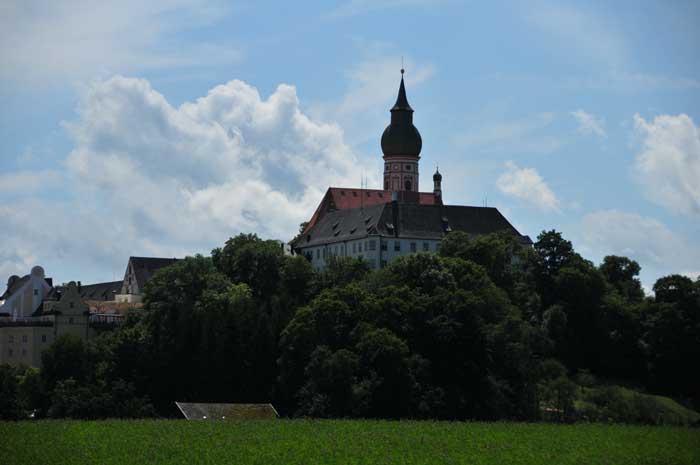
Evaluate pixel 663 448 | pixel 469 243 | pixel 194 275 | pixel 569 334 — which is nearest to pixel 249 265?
pixel 194 275

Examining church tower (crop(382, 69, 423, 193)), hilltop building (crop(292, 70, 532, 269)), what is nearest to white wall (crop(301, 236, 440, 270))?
hilltop building (crop(292, 70, 532, 269))

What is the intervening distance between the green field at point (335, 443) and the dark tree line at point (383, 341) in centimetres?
967

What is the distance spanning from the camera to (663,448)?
257 ft

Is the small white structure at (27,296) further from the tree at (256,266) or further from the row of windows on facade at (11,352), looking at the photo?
the tree at (256,266)

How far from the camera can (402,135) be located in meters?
192

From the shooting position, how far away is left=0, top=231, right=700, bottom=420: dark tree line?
98.6 m

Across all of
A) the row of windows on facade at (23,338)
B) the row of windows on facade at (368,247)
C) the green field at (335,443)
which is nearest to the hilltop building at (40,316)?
the row of windows on facade at (23,338)

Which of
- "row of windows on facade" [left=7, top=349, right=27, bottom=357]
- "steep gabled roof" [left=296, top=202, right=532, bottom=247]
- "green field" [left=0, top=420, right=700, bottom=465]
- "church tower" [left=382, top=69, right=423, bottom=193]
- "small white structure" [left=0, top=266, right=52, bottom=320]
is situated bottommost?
"green field" [left=0, top=420, right=700, bottom=465]

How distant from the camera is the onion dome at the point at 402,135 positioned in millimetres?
191750

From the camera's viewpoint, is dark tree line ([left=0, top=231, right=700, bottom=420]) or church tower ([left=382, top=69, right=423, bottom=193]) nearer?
dark tree line ([left=0, top=231, right=700, bottom=420])

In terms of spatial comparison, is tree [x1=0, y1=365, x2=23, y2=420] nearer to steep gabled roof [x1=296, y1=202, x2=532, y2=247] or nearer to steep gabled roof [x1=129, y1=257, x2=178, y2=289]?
steep gabled roof [x1=296, y1=202, x2=532, y2=247]

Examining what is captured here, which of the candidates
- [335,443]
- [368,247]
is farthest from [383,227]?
[335,443]

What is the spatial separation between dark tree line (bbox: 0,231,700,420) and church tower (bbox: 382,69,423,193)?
190 ft

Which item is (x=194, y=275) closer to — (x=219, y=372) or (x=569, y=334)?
(x=219, y=372)
